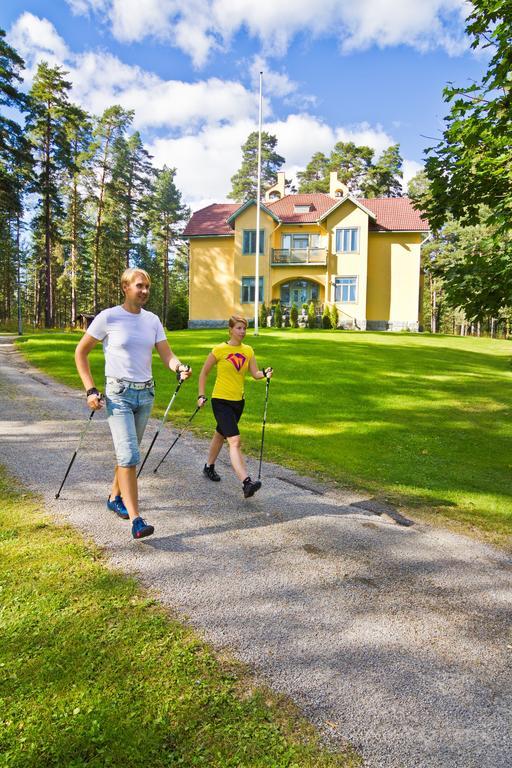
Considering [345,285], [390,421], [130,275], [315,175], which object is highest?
[315,175]

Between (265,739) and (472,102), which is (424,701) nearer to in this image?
(265,739)

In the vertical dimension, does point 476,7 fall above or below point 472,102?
above

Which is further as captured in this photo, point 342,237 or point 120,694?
point 342,237

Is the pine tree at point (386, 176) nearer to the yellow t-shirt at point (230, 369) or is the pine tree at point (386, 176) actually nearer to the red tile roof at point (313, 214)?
the red tile roof at point (313, 214)

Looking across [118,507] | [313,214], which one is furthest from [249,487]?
[313,214]

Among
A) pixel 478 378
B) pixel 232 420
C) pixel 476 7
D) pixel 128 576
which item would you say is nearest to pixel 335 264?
pixel 478 378

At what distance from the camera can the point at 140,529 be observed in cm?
402

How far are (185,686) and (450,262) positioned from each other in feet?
22.5

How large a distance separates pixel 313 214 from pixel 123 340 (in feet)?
106

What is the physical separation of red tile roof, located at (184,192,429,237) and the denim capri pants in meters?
30.9

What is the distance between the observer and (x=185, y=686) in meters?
2.47

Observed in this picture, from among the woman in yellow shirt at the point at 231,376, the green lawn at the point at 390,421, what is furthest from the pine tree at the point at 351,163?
the woman in yellow shirt at the point at 231,376

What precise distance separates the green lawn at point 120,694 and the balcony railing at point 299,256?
31.4 m

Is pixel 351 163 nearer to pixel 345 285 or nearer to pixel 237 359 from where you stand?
pixel 345 285
